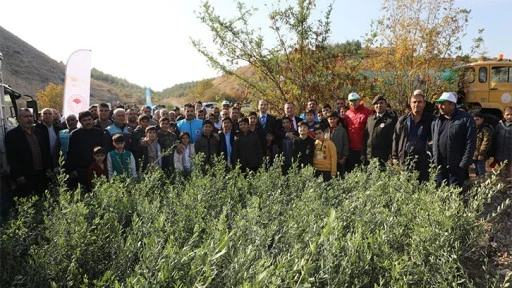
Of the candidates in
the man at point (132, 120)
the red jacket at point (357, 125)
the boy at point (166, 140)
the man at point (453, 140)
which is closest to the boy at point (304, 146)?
the red jacket at point (357, 125)

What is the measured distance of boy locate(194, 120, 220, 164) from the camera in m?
6.54

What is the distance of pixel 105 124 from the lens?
21.8 ft

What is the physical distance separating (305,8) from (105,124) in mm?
5221

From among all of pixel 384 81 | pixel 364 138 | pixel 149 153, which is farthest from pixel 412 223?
pixel 384 81

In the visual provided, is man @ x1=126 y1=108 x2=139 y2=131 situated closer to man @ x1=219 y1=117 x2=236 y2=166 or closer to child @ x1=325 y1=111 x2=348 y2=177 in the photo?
man @ x1=219 y1=117 x2=236 y2=166

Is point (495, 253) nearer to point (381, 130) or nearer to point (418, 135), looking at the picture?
point (418, 135)

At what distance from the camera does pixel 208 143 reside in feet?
21.5

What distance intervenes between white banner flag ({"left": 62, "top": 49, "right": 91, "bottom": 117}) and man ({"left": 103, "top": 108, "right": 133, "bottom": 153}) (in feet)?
17.6

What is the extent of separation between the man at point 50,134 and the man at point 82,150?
670 mm

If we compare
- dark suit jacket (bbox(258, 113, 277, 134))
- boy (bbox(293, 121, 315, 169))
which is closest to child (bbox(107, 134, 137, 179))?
boy (bbox(293, 121, 315, 169))

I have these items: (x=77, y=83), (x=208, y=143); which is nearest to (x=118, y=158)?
(x=208, y=143)

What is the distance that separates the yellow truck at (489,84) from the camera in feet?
42.0

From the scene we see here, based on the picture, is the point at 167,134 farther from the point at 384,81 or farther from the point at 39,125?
the point at 384,81

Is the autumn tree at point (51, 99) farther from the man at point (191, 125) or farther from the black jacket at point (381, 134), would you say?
the black jacket at point (381, 134)
